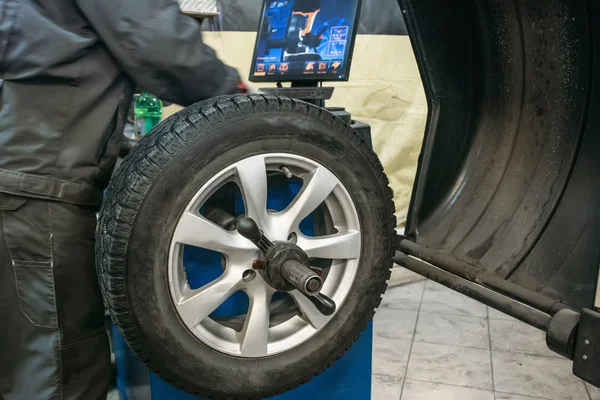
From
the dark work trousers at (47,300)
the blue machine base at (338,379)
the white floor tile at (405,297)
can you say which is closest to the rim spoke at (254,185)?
the dark work trousers at (47,300)

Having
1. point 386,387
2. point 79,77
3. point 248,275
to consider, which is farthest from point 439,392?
point 79,77

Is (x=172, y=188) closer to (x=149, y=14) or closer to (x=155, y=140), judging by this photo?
(x=155, y=140)

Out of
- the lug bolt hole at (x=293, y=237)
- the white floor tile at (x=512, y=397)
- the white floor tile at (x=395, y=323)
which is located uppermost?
the lug bolt hole at (x=293, y=237)

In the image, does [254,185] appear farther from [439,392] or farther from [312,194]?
[439,392]

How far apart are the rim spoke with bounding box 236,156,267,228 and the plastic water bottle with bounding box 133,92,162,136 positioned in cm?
120

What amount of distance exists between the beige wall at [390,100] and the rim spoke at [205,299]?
2.10 metres

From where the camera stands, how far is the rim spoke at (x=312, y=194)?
1094mm

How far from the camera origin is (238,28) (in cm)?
263

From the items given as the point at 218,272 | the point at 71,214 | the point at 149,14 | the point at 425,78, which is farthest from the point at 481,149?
the point at 71,214

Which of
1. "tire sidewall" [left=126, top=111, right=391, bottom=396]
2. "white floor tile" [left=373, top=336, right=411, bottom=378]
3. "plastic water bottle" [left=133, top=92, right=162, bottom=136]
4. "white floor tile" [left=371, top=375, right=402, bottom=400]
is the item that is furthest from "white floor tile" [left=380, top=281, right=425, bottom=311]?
"tire sidewall" [left=126, top=111, right=391, bottom=396]

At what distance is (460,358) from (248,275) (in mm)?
1676

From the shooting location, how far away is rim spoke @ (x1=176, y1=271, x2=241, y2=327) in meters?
1.02

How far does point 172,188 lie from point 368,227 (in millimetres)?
423

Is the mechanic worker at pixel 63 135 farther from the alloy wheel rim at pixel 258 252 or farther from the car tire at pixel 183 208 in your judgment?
the alloy wheel rim at pixel 258 252
